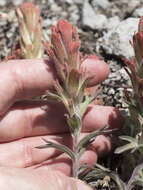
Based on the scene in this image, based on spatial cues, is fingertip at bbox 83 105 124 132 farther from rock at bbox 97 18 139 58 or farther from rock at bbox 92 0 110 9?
rock at bbox 92 0 110 9

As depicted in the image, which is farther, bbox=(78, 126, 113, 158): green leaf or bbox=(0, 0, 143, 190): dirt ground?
bbox=(0, 0, 143, 190): dirt ground

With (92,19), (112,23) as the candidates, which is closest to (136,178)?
(112,23)

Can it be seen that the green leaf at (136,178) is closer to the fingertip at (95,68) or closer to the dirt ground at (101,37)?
the dirt ground at (101,37)

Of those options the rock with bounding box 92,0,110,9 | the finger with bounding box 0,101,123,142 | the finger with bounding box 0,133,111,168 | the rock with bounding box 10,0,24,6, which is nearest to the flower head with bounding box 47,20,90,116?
the finger with bounding box 0,101,123,142

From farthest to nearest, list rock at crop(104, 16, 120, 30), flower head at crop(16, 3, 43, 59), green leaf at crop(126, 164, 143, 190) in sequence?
rock at crop(104, 16, 120, 30), flower head at crop(16, 3, 43, 59), green leaf at crop(126, 164, 143, 190)

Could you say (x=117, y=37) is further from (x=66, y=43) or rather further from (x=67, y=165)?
(x=67, y=165)

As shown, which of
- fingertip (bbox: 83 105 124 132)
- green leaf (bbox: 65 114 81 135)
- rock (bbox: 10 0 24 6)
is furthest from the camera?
rock (bbox: 10 0 24 6)

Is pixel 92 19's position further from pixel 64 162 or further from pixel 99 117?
pixel 64 162

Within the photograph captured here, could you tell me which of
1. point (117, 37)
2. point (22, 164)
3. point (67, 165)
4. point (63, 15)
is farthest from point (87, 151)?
point (63, 15)
